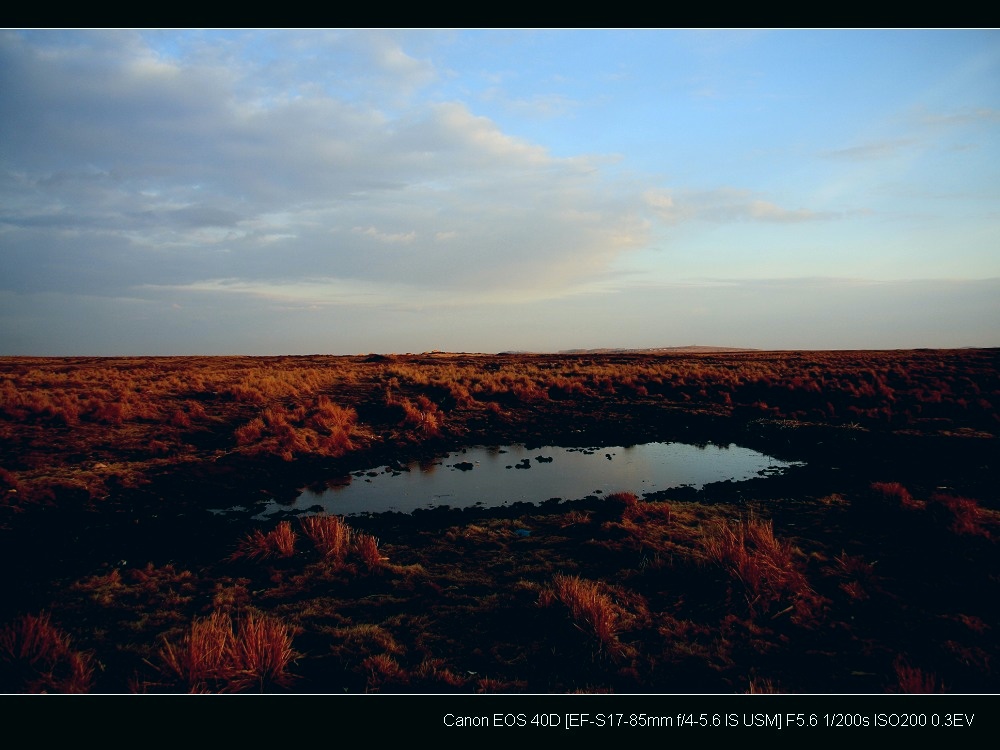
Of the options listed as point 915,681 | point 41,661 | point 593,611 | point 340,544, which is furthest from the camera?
point 340,544

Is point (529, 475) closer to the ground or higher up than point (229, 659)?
closer to the ground

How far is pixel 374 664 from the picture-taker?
4.72 m

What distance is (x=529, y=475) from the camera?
13.3 meters

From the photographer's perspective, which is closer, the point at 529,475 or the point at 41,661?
the point at 41,661

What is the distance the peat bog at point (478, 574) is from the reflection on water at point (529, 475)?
1.64ft

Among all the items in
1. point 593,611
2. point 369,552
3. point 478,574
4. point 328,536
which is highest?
point 593,611

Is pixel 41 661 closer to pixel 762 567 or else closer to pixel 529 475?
pixel 762 567

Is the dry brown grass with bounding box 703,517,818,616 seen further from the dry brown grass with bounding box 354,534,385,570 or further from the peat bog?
the dry brown grass with bounding box 354,534,385,570

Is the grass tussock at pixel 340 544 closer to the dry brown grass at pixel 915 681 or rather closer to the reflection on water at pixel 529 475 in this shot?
the reflection on water at pixel 529 475

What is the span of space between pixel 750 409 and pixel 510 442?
1287 centimetres

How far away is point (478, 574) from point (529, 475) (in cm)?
635

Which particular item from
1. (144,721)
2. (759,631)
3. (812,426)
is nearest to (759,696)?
(759,631)

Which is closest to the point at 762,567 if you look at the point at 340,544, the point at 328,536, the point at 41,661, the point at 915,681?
the point at 915,681

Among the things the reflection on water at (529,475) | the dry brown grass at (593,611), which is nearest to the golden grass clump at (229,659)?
the dry brown grass at (593,611)
